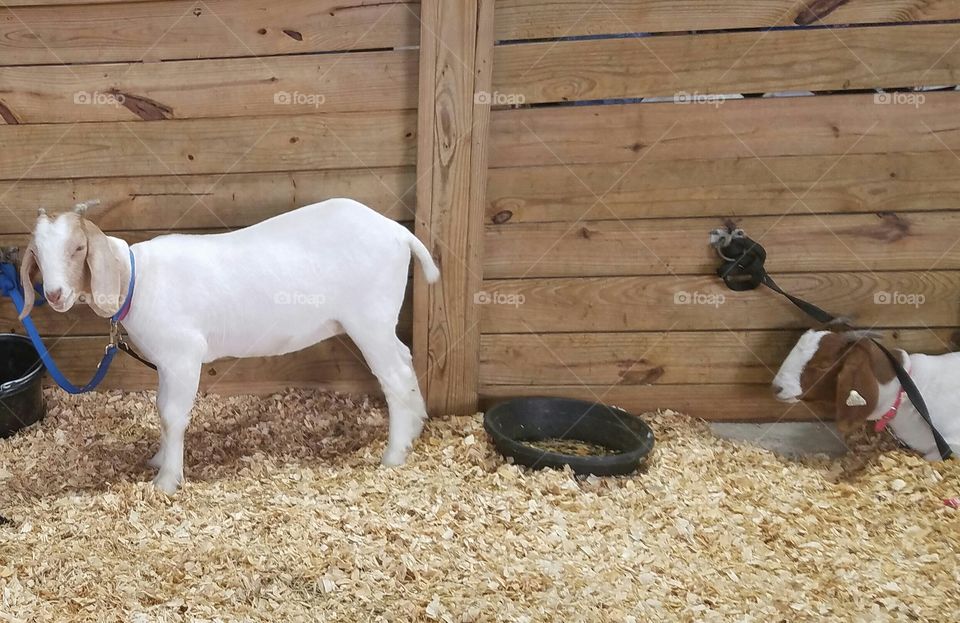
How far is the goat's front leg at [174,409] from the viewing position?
2.41 metres

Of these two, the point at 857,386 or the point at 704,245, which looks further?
the point at 704,245

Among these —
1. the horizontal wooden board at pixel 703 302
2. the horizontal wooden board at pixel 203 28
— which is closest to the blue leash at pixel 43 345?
the horizontal wooden board at pixel 203 28

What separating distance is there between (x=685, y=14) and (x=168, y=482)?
2.50 metres

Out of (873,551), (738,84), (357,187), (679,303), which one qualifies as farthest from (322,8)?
(873,551)

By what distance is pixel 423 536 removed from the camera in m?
2.21

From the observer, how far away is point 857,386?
2633mm


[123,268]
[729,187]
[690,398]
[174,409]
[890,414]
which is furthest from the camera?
[690,398]

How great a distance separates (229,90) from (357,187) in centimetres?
60

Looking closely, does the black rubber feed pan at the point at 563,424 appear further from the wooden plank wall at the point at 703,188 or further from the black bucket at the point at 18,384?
the black bucket at the point at 18,384

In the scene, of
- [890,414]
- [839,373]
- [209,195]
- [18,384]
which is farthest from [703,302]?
[18,384]

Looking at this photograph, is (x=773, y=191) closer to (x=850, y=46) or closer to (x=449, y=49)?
(x=850, y=46)

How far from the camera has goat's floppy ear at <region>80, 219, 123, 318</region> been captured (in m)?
2.17

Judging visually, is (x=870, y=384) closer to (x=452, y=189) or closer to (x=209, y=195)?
(x=452, y=189)

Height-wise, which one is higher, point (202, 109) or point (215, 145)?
point (202, 109)
